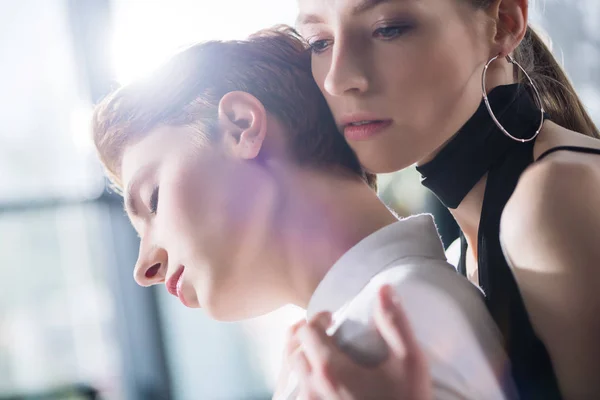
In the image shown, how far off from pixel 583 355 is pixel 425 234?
109 mm

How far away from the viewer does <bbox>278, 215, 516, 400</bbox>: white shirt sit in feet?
1.09

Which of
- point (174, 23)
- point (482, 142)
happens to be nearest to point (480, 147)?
point (482, 142)

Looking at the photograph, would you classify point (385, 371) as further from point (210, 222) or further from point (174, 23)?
point (174, 23)

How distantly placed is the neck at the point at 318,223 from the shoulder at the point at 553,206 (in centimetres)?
8

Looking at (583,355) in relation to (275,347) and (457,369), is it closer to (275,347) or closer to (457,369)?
(457,369)

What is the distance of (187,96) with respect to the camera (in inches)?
18.4

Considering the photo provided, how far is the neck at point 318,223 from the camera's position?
417 mm

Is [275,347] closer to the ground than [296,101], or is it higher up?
closer to the ground

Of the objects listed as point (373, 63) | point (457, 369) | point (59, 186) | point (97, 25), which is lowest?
point (59, 186)

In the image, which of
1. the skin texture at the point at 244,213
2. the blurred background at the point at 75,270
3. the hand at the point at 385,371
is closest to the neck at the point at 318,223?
the skin texture at the point at 244,213

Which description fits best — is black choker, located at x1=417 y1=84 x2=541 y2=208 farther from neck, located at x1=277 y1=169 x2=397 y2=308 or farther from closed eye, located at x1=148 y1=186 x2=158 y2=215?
closed eye, located at x1=148 y1=186 x2=158 y2=215

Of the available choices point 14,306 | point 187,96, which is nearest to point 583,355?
point 187,96

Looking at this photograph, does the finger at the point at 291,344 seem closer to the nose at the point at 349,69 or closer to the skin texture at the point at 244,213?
the skin texture at the point at 244,213

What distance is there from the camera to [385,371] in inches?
12.2
